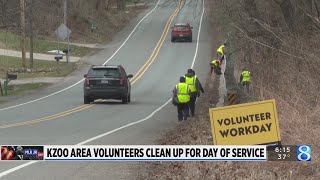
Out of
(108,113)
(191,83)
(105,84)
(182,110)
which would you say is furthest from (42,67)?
(182,110)

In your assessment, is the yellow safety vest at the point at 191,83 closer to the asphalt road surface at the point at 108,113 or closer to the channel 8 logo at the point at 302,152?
the asphalt road surface at the point at 108,113

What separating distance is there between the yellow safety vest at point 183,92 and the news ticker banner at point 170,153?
Answer: 11.6m

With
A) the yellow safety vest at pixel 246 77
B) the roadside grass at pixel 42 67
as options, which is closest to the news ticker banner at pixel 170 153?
the yellow safety vest at pixel 246 77

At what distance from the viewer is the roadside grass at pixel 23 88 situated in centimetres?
3600

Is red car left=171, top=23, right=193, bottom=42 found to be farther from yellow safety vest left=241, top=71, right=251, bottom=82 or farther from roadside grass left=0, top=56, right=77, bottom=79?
yellow safety vest left=241, top=71, right=251, bottom=82

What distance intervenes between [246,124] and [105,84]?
20.4 metres

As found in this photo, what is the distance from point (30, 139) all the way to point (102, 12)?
58.2 meters

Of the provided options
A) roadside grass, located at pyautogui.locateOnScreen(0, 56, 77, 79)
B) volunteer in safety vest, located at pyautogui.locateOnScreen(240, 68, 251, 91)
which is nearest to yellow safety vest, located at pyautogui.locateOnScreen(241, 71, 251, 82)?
volunteer in safety vest, located at pyautogui.locateOnScreen(240, 68, 251, 91)

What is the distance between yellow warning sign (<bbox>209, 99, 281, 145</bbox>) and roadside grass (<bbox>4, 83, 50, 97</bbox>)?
91.7ft

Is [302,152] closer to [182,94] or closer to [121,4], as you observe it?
[182,94]

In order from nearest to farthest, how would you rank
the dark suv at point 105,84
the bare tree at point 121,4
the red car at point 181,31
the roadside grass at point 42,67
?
the dark suv at point 105,84 < the roadside grass at point 42,67 < the red car at point 181,31 < the bare tree at point 121,4

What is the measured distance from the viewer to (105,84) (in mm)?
28531

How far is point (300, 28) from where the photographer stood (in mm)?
19672

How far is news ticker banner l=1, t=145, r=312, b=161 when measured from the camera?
26.6ft
